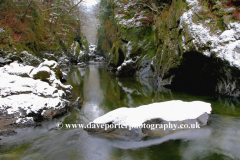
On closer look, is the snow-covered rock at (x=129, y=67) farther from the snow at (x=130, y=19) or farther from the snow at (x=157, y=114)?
the snow at (x=157, y=114)

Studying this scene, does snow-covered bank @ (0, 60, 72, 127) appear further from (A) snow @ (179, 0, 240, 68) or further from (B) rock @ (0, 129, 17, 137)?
(A) snow @ (179, 0, 240, 68)

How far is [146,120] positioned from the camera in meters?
3.76

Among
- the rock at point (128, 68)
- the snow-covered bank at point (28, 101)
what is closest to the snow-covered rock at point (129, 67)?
the rock at point (128, 68)

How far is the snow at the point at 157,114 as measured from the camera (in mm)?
3791

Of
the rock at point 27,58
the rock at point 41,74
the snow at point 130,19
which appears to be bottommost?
the rock at point 41,74

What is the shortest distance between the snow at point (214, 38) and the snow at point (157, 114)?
10.4ft

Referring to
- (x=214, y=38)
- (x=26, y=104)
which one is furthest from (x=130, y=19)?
(x=26, y=104)

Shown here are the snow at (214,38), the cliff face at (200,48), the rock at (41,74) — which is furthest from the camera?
the rock at (41,74)

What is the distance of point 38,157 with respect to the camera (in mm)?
3164

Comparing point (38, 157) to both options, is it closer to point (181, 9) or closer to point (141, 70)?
point (181, 9)

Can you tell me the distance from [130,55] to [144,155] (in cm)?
1338

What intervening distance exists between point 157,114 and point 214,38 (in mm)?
5189

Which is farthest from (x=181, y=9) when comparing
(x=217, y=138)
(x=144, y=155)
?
(x=144, y=155)

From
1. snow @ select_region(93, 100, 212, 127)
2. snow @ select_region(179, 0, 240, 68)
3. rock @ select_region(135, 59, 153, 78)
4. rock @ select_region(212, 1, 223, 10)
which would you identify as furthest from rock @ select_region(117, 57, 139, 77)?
snow @ select_region(93, 100, 212, 127)
